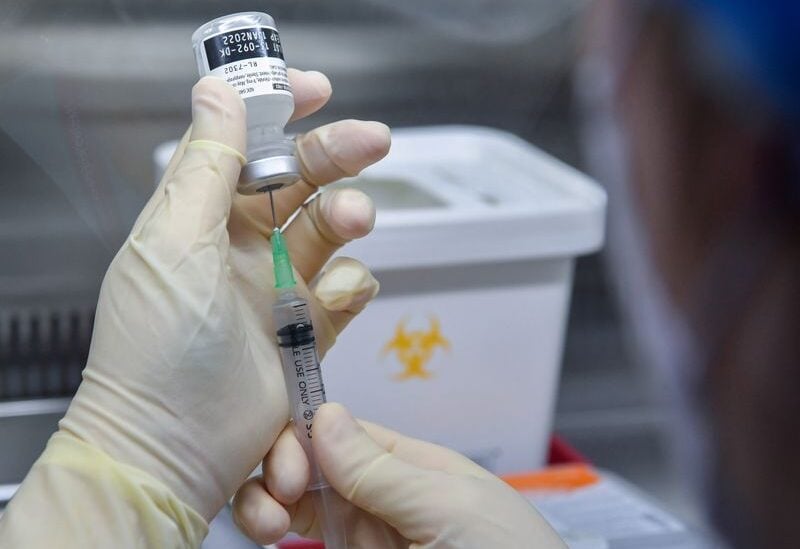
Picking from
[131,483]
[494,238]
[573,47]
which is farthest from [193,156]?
[573,47]

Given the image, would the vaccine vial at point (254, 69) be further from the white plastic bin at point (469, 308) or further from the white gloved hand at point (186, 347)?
the white plastic bin at point (469, 308)

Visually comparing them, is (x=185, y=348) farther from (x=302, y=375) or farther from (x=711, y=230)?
(x=711, y=230)

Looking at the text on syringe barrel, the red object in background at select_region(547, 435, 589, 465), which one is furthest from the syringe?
the red object in background at select_region(547, 435, 589, 465)

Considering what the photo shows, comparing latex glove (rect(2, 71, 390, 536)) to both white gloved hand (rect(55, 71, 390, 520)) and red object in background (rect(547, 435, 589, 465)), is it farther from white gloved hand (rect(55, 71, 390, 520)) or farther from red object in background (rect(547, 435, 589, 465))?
red object in background (rect(547, 435, 589, 465))

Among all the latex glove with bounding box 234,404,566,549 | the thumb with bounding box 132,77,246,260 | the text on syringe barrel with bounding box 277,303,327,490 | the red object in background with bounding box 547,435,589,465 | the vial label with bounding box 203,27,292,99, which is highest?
the vial label with bounding box 203,27,292,99

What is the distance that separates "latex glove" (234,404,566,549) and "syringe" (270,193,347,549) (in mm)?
20

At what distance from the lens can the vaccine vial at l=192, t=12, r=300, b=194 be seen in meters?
0.80

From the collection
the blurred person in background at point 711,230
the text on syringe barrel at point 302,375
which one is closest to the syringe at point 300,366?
the text on syringe barrel at point 302,375

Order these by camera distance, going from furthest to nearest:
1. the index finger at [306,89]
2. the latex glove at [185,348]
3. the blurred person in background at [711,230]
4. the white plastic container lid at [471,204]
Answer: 1. the blurred person in background at [711,230]
2. the white plastic container lid at [471,204]
3. the index finger at [306,89]
4. the latex glove at [185,348]

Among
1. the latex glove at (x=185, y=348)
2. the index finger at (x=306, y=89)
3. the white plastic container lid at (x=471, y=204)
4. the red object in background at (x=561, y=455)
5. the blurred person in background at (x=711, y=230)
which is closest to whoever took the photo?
the latex glove at (x=185, y=348)

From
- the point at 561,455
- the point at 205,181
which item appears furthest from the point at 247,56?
the point at 561,455

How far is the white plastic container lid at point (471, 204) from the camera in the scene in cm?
125

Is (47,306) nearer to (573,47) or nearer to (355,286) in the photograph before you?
(355,286)

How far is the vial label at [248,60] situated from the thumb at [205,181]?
1cm
